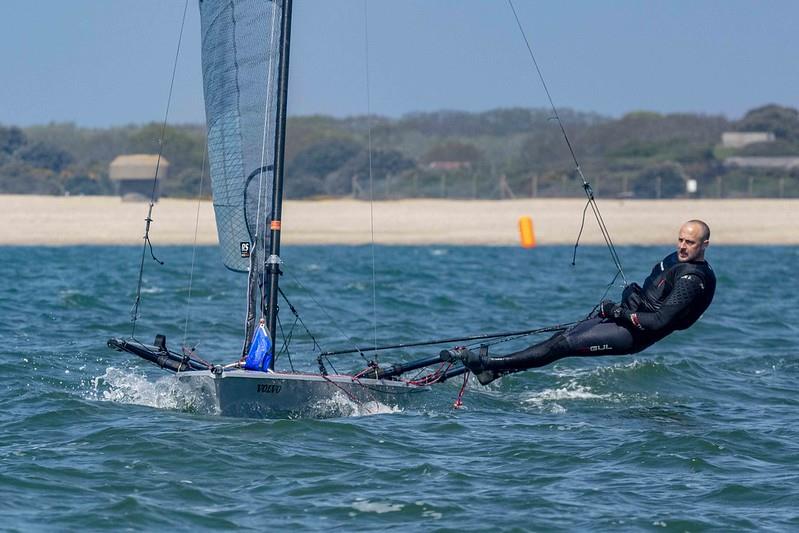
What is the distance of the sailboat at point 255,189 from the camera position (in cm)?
1018

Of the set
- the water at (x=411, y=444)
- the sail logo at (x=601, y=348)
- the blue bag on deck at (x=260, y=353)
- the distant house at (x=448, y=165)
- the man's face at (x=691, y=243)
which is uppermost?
the distant house at (x=448, y=165)

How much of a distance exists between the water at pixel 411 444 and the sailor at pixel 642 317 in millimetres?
560

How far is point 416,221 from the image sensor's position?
4644 cm

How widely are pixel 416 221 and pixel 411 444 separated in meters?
37.0

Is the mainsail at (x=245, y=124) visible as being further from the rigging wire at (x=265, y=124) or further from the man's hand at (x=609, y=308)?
the man's hand at (x=609, y=308)

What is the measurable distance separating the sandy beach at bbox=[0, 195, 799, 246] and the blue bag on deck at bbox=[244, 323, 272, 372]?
28.9 metres

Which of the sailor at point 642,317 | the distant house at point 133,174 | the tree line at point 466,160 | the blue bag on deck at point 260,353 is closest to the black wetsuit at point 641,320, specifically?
the sailor at point 642,317

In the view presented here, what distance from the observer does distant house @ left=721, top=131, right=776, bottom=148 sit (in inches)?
2763

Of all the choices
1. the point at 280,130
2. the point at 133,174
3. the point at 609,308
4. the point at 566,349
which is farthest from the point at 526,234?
the point at 609,308

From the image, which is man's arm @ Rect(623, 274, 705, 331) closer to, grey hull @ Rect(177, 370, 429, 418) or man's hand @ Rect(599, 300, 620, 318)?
man's hand @ Rect(599, 300, 620, 318)

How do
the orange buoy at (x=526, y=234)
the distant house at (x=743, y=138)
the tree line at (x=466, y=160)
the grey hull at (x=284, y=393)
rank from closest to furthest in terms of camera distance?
the grey hull at (x=284, y=393), the orange buoy at (x=526, y=234), the tree line at (x=466, y=160), the distant house at (x=743, y=138)

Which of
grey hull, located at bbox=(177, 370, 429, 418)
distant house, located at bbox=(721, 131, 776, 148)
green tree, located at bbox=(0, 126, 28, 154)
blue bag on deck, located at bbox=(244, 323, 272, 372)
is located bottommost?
grey hull, located at bbox=(177, 370, 429, 418)

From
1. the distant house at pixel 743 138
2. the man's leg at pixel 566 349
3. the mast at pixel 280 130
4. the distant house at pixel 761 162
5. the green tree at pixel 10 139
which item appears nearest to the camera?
the man's leg at pixel 566 349

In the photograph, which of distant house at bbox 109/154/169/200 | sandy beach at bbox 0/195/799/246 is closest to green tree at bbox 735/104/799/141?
sandy beach at bbox 0/195/799/246
